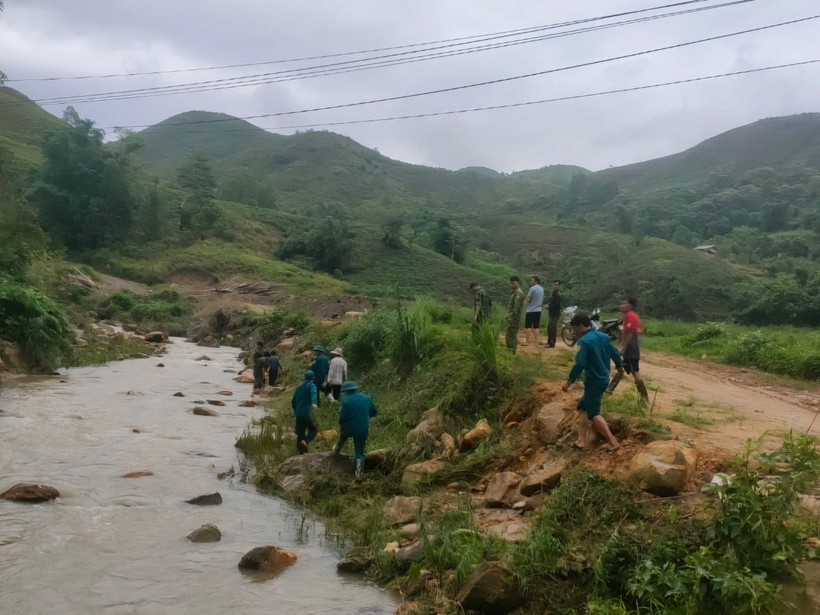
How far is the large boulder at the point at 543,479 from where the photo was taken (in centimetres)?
741

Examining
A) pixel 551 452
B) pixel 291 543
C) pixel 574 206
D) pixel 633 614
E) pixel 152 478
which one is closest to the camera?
pixel 633 614

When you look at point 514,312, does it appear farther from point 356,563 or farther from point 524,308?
point 356,563

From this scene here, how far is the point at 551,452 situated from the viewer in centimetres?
827

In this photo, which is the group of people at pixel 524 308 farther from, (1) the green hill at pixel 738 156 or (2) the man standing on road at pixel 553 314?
(1) the green hill at pixel 738 156

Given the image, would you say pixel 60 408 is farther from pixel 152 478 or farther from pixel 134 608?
pixel 134 608

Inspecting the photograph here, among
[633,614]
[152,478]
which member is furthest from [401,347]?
[633,614]

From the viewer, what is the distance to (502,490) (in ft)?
25.9

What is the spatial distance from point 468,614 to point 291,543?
2819 millimetres

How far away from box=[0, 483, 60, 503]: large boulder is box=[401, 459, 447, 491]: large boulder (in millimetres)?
4468

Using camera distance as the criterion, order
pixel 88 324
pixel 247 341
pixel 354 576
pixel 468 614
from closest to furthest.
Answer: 1. pixel 468 614
2. pixel 354 576
3. pixel 88 324
4. pixel 247 341

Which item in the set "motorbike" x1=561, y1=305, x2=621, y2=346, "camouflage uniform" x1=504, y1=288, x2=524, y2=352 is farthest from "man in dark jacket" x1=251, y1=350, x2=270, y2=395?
"motorbike" x1=561, y1=305, x2=621, y2=346

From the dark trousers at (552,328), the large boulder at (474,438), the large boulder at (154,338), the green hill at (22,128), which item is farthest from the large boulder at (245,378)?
the green hill at (22,128)

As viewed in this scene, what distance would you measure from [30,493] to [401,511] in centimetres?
462

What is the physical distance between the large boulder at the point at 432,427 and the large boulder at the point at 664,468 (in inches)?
159
